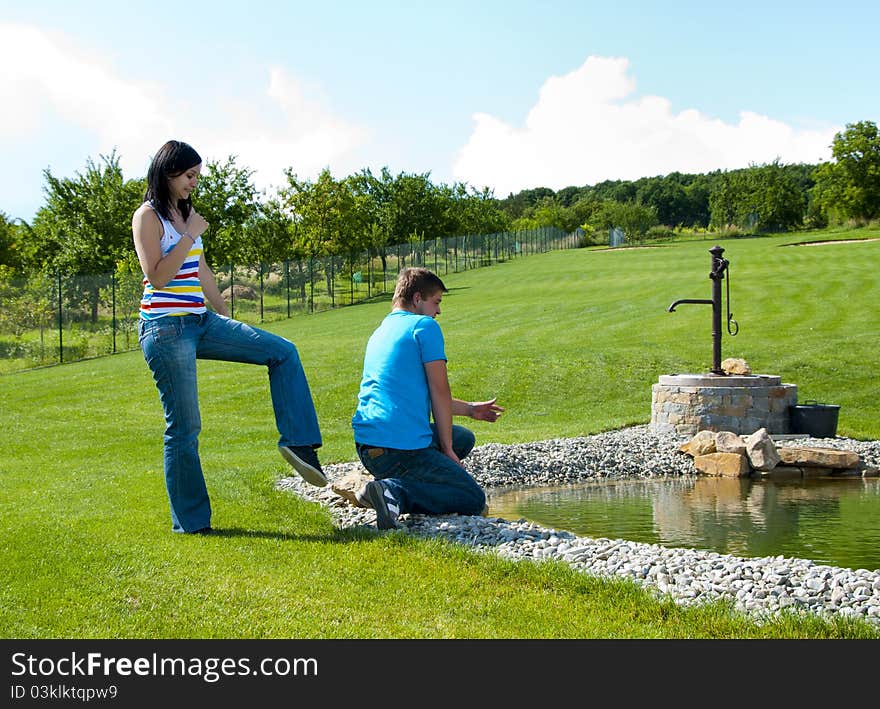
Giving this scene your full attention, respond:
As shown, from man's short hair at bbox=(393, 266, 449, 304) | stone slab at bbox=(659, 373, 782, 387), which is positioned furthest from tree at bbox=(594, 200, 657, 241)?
man's short hair at bbox=(393, 266, 449, 304)

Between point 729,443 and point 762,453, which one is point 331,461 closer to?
point 729,443

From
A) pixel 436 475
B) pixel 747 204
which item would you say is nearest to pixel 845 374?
pixel 436 475

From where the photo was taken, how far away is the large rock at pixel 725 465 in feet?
27.9

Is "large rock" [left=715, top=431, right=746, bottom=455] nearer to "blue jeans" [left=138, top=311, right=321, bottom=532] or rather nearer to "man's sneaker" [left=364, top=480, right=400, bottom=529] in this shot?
"man's sneaker" [left=364, top=480, right=400, bottom=529]

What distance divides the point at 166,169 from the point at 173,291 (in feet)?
2.01

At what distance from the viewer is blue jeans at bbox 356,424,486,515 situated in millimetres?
5246

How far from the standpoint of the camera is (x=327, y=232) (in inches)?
Answer: 1645

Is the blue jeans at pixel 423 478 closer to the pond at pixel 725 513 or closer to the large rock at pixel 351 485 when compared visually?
the large rock at pixel 351 485

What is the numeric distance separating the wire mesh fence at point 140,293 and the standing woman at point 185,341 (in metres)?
19.6

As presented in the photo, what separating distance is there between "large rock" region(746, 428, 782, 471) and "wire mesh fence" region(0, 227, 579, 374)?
1880 centimetres

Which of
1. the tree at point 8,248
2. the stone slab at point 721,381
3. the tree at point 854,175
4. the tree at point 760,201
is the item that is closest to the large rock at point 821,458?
the stone slab at point 721,381

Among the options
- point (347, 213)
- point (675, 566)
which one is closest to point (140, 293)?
point (347, 213)
